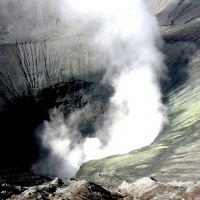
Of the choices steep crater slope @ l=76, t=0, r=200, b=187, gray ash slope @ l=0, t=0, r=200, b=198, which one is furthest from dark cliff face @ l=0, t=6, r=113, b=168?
steep crater slope @ l=76, t=0, r=200, b=187

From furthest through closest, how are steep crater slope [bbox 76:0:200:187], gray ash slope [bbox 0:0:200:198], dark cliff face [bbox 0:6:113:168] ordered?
dark cliff face [bbox 0:6:113:168], gray ash slope [bbox 0:0:200:198], steep crater slope [bbox 76:0:200:187]

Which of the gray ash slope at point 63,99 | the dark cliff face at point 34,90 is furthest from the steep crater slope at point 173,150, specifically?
the dark cliff face at point 34,90

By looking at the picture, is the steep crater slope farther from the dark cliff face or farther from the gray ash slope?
the dark cliff face

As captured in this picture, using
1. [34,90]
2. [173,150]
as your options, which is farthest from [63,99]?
[173,150]

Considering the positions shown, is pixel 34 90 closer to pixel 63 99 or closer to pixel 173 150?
pixel 63 99

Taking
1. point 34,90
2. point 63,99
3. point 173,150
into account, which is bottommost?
point 173,150

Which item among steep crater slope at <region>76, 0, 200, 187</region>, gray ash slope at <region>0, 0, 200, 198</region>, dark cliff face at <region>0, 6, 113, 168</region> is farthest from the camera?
dark cliff face at <region>0, 6, 113, 168</region>

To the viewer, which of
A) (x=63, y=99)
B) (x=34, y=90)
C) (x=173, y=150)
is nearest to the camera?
(x=173, y=150)

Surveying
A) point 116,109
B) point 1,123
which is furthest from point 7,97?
point 116,109

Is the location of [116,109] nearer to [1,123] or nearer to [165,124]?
[165,124]

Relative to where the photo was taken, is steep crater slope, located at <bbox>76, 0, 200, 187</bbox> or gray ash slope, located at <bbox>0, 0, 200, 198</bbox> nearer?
steep crater slope, located at <bbox>76, 0, 200, 187</bbox>

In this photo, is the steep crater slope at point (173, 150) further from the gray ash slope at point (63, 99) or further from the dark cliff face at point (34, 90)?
the dark cliff face at point (34, 90)
